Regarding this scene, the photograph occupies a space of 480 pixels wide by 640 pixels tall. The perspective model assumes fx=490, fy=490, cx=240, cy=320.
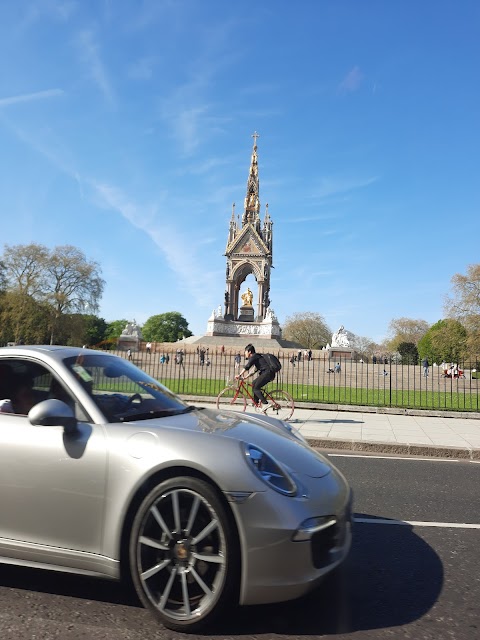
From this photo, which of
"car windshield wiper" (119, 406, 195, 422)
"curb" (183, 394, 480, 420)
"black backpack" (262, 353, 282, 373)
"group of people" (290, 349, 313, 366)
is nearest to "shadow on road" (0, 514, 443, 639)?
"car windshield wiper" (119, 406, 195, 422)

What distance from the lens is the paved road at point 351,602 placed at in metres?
2.48

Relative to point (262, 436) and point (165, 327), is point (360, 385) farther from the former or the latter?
point (165, 327)

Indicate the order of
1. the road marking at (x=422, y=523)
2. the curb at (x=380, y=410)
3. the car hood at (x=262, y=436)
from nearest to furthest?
the car hood at (x=262, y=436)
the road marking at (x=422, y=523)
the curb at (x=380, y=410)

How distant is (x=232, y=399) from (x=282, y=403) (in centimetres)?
168

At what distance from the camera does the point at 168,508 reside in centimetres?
254

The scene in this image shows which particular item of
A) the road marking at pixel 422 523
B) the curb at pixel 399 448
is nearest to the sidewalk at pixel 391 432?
the curb at pixel 399 448

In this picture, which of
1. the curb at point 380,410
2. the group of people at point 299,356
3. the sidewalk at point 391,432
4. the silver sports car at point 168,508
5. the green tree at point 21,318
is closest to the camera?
the silver sports car at point 168,508

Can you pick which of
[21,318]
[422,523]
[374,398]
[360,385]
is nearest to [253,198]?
[21,318]

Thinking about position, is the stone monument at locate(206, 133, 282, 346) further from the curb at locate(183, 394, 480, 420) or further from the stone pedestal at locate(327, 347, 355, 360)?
the curb at locate(183, 394, 480, 420)

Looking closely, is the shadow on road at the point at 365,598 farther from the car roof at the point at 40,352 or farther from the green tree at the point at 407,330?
the green tree at the point at 407,330

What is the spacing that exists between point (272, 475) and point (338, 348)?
1982 inches

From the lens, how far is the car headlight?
256 cm

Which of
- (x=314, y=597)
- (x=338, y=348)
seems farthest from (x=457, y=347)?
(x=314, y=597)

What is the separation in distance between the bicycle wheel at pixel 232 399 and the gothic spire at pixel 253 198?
5434cm
